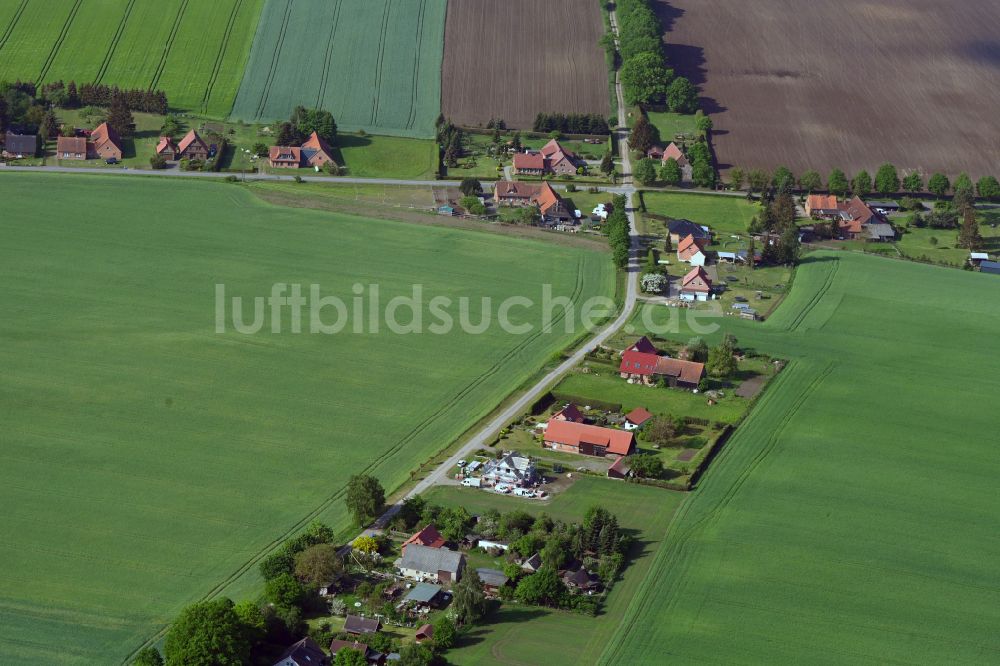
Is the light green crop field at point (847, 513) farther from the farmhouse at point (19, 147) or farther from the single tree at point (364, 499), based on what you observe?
the farmhouse at point (19, 147)

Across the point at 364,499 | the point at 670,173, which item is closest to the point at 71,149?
the point at 670,173

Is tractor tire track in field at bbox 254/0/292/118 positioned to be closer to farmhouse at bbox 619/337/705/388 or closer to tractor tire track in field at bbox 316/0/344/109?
tractor tire track in field at bbox 316/0/344/109

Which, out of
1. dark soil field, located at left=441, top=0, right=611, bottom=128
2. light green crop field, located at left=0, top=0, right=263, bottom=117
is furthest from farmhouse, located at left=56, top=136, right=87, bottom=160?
dark soil field, located at left=441, top=0, right=611, bottom=128

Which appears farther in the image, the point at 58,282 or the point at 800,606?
the point at 58,282

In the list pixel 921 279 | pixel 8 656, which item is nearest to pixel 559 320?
pixel 921 279

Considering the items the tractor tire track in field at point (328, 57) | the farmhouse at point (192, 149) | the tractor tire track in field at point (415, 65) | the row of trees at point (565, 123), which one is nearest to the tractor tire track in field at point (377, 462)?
the row of trees at point (565, 123)

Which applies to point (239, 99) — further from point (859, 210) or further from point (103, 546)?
point (103, 546)
